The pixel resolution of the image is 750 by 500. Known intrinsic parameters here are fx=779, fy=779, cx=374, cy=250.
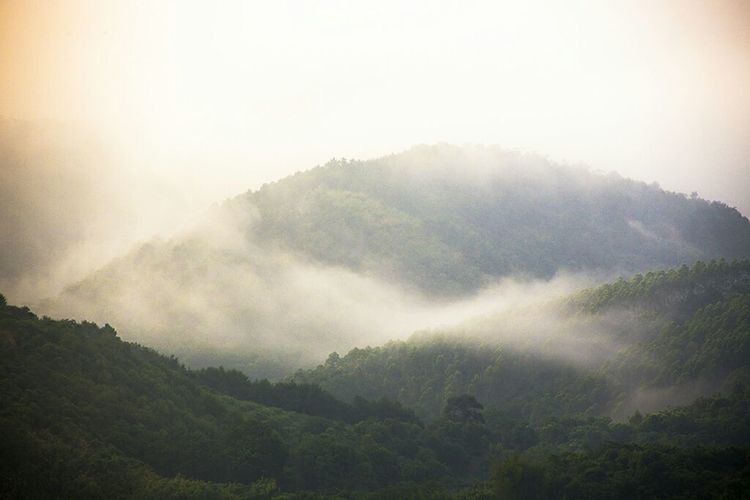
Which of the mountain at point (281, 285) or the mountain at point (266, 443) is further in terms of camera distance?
the mountain at point (281, 285)

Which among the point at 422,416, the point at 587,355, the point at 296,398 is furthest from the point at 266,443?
the point at 587,355

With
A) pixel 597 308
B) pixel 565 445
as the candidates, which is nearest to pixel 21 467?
pixel 565 445

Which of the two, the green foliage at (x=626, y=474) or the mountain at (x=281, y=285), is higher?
the mountain at (x=281, y=285)

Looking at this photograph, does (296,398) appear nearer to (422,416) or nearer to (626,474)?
(422,416)

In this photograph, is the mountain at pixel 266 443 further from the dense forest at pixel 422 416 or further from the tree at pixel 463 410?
the tree at pixel 463 410

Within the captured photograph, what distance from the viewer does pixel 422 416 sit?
106 metres

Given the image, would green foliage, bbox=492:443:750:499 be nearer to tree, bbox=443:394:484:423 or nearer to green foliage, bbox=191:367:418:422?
tree, bbox=443:394:484:423

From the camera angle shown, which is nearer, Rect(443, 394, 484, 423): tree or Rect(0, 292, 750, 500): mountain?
Rect(0, 292, 750, 500): mountain

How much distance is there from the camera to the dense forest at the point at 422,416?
171ft

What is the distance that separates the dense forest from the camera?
2057 inches

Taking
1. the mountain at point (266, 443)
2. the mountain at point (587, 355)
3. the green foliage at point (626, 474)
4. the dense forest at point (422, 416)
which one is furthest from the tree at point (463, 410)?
the green foliage at point (626, 474)

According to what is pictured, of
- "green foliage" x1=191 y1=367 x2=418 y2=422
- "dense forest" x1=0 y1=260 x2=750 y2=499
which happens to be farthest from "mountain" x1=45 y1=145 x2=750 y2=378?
"green foliage" x1=191 y1=367 x2=418 y2=422

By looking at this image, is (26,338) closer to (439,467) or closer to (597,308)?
(439,467)

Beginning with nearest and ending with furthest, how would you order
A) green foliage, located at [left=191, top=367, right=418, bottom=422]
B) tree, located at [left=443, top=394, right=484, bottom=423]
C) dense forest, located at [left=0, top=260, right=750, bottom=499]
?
dense forest, located at [left=0, top=260, right=750, bottom=499] < green foliage, located at [left=191, top=367, right=418, bottom=422] < tree, located at [left=443, top=394, right=484, bottom=423]
